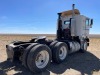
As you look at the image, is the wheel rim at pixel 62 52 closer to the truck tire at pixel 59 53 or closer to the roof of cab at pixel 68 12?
the truck tire at pixel 59 53

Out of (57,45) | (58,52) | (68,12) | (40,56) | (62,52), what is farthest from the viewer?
(68,12)

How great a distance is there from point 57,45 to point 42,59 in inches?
56.0

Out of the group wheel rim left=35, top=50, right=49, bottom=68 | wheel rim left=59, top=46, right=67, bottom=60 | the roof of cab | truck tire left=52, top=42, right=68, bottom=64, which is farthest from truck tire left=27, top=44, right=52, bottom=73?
the roof of cab

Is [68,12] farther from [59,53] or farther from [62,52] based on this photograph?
[59,53]

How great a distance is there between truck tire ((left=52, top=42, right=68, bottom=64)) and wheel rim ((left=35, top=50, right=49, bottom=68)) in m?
0.89

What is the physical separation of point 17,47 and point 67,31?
510 cm

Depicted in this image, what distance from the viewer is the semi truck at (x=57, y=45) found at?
21.8 ft

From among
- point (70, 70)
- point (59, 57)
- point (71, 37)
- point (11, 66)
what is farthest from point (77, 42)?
point (11, 66)

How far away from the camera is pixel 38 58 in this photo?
7.11 m

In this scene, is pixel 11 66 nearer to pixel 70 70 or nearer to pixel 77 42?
pixel 70 70

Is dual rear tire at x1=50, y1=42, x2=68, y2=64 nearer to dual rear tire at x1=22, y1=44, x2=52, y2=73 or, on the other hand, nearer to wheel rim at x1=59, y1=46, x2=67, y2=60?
wheel rim at x1=59, y1=46, x2=67, y2=60

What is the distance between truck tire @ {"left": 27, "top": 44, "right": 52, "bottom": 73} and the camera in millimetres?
6445

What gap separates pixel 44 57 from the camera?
730cm

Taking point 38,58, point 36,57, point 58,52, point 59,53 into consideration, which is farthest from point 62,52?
point 36,57
